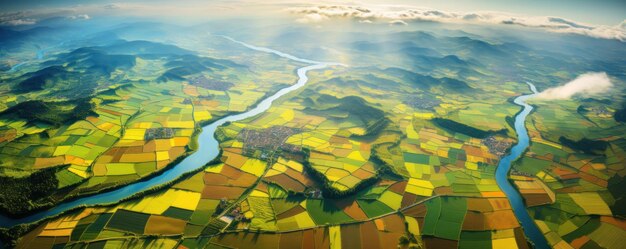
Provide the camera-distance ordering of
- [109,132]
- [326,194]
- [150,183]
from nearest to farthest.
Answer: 1. [326,194]
2. [150,183]
3. [109,132]

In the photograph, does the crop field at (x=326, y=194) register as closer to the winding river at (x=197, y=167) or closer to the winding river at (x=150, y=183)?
the winding river at (x=197, y=167)

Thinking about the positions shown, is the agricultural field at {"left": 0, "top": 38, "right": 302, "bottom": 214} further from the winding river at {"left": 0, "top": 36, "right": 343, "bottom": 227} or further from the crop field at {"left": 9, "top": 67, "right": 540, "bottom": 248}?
the crop field at {"left": 9, "top": 67, "right": 540, "bottom": 248}

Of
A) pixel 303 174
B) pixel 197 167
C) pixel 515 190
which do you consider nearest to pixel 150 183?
pixel 197 167

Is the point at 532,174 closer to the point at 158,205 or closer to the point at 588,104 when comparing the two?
the point at 158,205

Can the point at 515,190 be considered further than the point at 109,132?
No

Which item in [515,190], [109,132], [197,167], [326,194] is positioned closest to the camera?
[326,194]

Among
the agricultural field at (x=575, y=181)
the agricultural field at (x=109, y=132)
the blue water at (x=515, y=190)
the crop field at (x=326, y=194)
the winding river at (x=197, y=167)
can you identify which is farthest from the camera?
the agricultural field at (x=109, y=132)

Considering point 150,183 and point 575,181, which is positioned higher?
point 575,181

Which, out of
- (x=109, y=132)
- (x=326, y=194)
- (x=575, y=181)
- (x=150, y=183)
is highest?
(x=575, y=181)

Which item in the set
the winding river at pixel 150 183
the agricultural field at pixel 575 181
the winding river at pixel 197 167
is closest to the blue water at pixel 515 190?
the winding river at pixel 197 167

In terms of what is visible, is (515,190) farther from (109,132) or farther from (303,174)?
(109,132)

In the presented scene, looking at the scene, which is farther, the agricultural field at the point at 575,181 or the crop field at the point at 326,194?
the agricultural field at the point at 575,181
